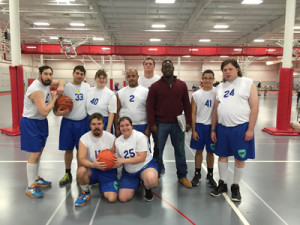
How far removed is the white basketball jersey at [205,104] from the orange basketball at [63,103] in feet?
6.32

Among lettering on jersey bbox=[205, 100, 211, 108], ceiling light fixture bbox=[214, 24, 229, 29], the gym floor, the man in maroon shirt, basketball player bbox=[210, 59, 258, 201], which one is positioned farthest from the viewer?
ceiling light fixture bbox=[214, 24, 229, 29]

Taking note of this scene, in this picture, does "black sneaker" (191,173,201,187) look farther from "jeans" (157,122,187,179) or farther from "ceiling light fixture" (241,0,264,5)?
"ceiling light fixture" (241,0,264,5)

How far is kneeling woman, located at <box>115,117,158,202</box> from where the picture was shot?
10.4 feet

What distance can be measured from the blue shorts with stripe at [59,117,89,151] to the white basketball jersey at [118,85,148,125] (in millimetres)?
642

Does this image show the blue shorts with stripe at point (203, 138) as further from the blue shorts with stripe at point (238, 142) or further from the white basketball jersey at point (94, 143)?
the white basketball jersey at point (94, 143)

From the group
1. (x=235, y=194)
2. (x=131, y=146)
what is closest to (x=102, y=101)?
(x=131, y=146)

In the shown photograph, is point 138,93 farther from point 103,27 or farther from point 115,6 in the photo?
point 103,27

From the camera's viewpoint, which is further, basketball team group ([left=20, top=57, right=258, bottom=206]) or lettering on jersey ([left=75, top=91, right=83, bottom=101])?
lettering on jersey ([left=75, top=91, right=83, bottom=101])

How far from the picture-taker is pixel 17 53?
22.4 feet

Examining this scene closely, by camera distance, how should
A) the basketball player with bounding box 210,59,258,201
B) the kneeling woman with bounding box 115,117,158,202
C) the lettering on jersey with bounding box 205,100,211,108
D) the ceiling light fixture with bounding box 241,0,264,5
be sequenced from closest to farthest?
the basketball player with bounding box 210,59,258,201 → the kneeling woman with bounding box 115,117,158,202 → the lettering on jersey with bounding box 205,100,211,108 → the ceiling light fixture with bounding box 241,0,264,5

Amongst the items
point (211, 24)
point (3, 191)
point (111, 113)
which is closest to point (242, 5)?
point (211, 24)

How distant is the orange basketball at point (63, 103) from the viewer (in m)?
3.41

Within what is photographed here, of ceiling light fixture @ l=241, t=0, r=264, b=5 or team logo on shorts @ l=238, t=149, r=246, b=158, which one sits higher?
ceiling light fixture @ l=241, t=0, r=264, b=5

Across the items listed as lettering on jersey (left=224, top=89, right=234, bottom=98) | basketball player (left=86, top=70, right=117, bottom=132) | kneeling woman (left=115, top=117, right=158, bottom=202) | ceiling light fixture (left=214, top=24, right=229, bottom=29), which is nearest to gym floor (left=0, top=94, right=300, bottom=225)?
kneeling woman (left=115, top=117, right=158, bottom=202)
